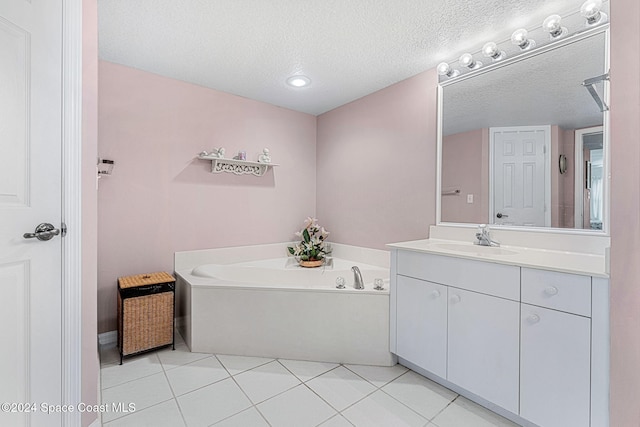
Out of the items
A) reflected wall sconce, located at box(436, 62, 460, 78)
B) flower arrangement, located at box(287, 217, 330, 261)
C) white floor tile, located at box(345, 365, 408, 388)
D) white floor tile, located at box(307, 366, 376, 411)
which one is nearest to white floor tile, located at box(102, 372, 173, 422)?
white floor tile, located at box(307, 366, 376, 411)

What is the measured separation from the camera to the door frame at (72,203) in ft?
4.05

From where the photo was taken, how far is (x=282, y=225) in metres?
3.31

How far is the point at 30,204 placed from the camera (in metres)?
1.12

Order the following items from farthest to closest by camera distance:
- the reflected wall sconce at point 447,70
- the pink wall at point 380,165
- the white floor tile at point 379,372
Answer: the pink wall at point 380,165 → the reflected wall sconce at point 447,70 → the white floor tile at point 379,372

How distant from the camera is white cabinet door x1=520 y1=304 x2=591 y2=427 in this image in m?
1.25

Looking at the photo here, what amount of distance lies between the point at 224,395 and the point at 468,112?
2.53 metres

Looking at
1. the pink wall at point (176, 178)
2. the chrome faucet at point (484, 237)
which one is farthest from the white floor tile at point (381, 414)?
the pink wall at point (176, 178)

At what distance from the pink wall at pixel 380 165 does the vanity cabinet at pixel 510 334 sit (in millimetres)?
749

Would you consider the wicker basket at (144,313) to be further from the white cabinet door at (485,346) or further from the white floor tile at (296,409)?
the white cabinet door at (485,346)

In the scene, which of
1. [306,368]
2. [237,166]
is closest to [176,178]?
[237,166]

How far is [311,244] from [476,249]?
1617 mm

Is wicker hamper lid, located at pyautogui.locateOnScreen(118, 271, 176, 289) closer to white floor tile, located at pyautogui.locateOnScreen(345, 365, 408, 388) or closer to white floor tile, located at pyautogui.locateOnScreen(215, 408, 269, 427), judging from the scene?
white floor tile, located at pyautogui.locateOnScreen(215, 408, 269, 427)

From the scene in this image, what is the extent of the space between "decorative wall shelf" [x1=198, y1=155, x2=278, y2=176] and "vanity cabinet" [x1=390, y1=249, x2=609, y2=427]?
178 centimetres

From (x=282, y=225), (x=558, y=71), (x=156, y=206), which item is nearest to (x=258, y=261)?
(x=282, y=225)
